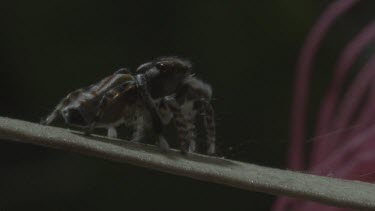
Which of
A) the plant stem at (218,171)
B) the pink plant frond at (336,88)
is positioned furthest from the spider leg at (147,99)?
the pink plant frond at (336,88)

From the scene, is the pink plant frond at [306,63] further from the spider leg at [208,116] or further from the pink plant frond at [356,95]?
the spider leg at [208,116]

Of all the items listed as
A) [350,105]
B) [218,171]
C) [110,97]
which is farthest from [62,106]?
[350,105]

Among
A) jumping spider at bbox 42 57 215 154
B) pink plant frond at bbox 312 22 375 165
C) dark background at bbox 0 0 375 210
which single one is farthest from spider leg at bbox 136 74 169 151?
dark background at bbox 0 0 375 210

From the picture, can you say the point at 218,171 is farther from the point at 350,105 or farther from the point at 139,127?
the point at 350,105

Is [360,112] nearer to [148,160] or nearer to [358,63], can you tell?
[358,63]

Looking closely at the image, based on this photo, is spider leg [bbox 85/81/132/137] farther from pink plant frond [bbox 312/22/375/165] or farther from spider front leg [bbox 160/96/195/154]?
pink plant frond [bbox 312/22/375/165]

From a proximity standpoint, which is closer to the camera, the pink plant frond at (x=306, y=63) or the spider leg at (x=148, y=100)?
the spider leg at (x=148, y=100)
